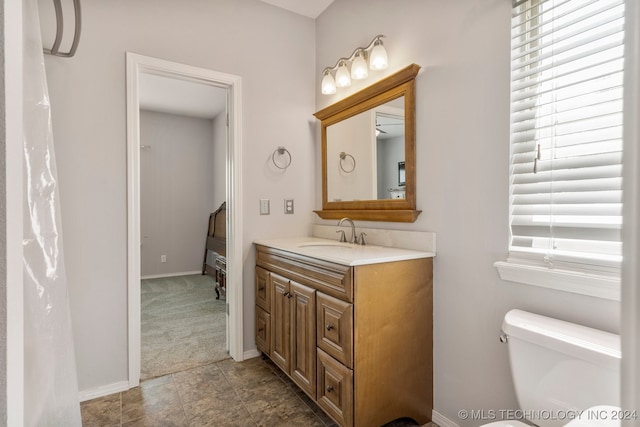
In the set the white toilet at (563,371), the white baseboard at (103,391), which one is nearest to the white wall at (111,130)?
the white baseboard at (103,391)

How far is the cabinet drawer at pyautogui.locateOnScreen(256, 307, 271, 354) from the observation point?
7.33 feet

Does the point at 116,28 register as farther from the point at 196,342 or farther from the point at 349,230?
Answer: the point at 196,342

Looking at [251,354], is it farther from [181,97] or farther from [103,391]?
[181,97]

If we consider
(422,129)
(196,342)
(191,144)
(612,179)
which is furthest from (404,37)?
(191,144)

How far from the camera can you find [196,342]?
2.67 metres

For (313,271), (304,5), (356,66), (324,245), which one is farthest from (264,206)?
(304,5)

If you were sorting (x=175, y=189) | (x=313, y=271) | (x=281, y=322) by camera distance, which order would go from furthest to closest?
(x=175, y=189)
(x=281, y=322)
(x=313, y=271)

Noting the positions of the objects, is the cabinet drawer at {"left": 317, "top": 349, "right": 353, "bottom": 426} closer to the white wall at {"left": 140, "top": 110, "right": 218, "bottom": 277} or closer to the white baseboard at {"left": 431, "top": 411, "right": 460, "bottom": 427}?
the white baseboard at {"left": 431, "top": 411, "right": 460, "bottom": 427}

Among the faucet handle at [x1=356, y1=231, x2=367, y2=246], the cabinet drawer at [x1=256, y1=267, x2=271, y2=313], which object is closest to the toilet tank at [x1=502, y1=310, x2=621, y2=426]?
the faucet handle at [x1=356, y1=231, x2=367, y2=246]

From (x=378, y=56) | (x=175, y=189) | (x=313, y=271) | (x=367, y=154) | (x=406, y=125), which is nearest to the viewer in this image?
(x=313, y=271)

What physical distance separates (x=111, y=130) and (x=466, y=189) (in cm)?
204

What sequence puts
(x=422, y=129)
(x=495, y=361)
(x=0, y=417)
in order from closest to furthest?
(x=0, y=417) < (x=495, y=361) < (x=422, y=129)

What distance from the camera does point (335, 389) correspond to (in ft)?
5.19

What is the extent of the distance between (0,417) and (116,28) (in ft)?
7.18
